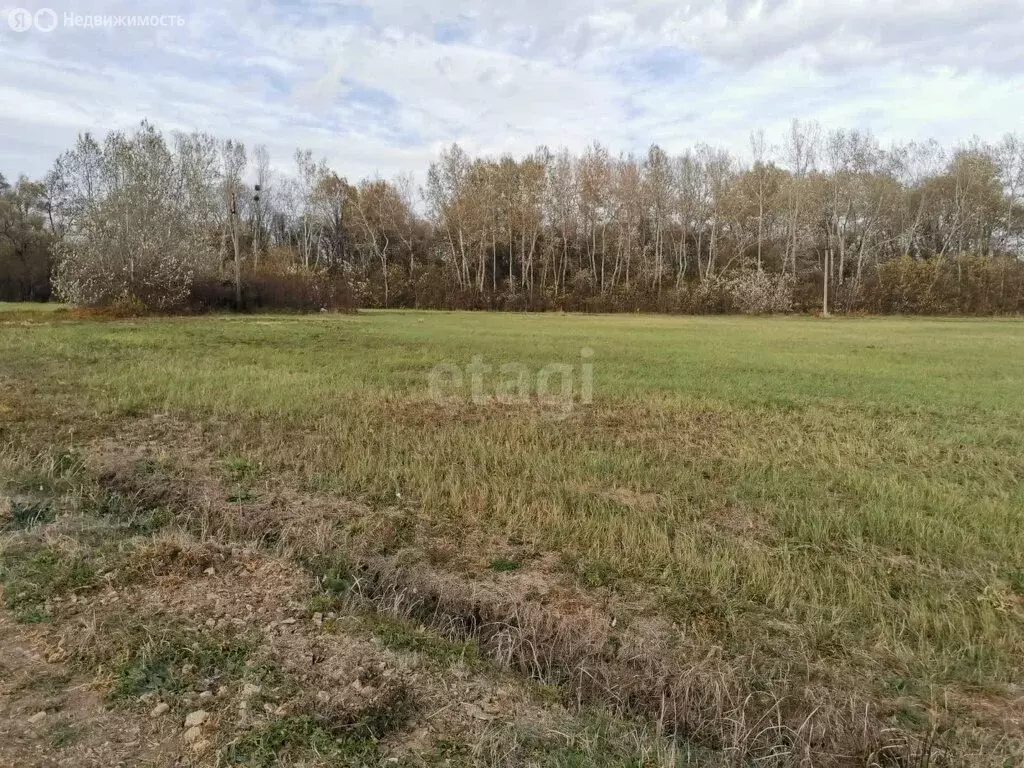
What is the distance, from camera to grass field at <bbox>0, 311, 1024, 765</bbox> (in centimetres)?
469

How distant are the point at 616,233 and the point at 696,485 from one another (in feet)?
227

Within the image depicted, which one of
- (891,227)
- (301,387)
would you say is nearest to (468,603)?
(301,387)

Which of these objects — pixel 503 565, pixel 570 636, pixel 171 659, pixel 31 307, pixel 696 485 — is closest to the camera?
pixel 171 659

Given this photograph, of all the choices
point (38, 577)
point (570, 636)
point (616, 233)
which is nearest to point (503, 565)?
point (570, 636)

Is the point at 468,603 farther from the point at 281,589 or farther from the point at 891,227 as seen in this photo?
the point at 891,227

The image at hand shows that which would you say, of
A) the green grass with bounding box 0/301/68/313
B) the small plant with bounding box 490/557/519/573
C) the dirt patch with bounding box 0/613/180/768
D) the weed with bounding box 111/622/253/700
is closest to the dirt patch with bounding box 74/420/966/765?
the small plant with bounding box 490/557/519/573

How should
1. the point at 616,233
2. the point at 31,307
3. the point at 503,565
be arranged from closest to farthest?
the point at 503,565, the point at 31,307, the point at 616,233

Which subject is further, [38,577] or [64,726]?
[38,577]

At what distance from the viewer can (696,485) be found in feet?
26.8

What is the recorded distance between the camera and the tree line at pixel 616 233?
60406mm

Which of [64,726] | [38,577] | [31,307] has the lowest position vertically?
[64,726]

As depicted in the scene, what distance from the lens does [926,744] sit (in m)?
3.66

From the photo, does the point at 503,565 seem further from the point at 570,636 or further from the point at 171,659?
the point at 171,659

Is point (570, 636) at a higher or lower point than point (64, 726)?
lower
